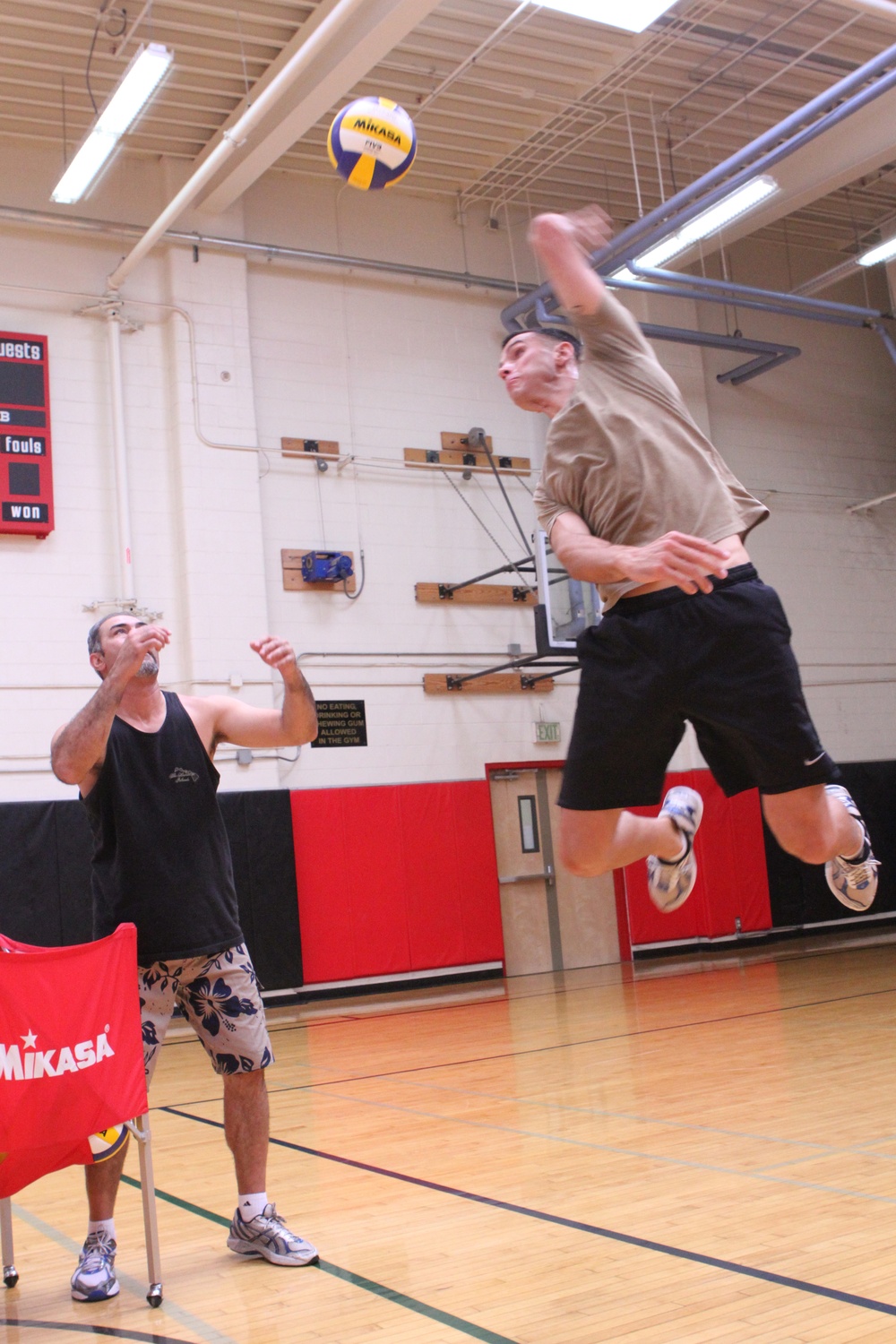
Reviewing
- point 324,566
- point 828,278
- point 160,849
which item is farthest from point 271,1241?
point 828,278

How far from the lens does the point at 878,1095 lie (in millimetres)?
5480

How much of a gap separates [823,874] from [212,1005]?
12.3m

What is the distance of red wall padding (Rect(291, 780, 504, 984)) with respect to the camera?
40.4 ft

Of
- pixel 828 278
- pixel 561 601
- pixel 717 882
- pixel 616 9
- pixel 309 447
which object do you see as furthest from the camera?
pixel 828 278

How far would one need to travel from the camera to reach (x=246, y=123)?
408 inches

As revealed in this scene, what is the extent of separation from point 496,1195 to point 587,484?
262cm

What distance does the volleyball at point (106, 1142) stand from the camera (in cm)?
355

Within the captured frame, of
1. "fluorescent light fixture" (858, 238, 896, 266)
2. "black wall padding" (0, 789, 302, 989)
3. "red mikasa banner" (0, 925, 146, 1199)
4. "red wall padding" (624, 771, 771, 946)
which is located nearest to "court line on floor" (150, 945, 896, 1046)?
"black wall padding" (0, 789, 302, 989)

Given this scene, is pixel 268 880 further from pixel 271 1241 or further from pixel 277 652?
pixel 277 652

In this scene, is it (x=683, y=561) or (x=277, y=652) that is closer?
(x=683, y=561)

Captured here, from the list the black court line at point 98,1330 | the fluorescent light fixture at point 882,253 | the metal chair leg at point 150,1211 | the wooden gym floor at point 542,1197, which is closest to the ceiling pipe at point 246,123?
the fluorescent light fixture at point 882,253

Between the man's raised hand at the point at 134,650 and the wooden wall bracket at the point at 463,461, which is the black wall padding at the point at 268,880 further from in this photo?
the man's raised hand at the point at 134,650

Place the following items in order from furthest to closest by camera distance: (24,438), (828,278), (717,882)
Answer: (828,278)
(717,882)
(24,438)

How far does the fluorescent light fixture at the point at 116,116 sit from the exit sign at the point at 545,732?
7132 mm
